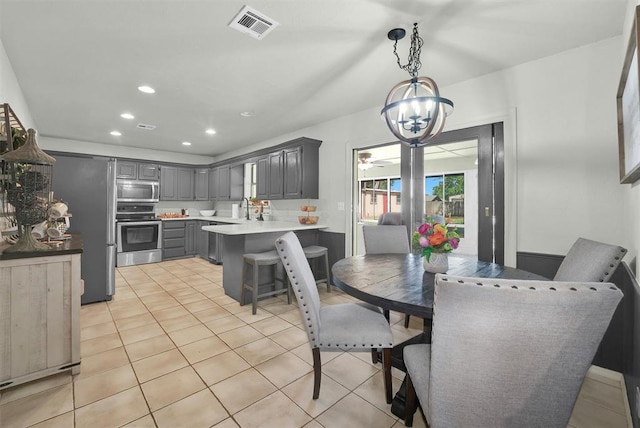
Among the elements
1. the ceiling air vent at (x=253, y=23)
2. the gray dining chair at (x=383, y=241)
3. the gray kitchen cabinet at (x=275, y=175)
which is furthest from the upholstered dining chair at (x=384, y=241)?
the gray kitchen cabinet at (x=275, y=175)

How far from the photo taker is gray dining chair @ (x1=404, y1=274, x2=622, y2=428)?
2.58 feet

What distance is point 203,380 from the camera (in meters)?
1.99

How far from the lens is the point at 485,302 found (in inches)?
32.0

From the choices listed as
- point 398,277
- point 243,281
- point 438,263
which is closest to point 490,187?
point 438,263

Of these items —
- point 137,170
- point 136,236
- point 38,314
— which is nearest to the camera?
point 38,314

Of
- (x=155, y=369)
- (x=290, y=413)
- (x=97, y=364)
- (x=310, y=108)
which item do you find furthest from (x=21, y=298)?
(x=310, y=108)

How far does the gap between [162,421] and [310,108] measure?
3567mm

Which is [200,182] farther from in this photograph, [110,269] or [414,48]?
[414,48]

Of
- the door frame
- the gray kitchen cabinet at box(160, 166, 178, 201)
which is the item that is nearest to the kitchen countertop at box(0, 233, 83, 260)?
the door frame

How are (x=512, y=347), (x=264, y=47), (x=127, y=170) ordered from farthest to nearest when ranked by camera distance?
(x=127, y=170)
(x=264, y=47)
(x=512, y=347)

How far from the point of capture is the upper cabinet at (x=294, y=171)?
14.4ft

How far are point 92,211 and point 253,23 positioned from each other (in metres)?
3.07

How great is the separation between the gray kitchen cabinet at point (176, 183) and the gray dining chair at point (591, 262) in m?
7.10

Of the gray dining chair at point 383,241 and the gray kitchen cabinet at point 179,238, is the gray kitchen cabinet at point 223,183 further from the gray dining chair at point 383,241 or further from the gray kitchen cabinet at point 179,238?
the gray dining chair at point 383,241
